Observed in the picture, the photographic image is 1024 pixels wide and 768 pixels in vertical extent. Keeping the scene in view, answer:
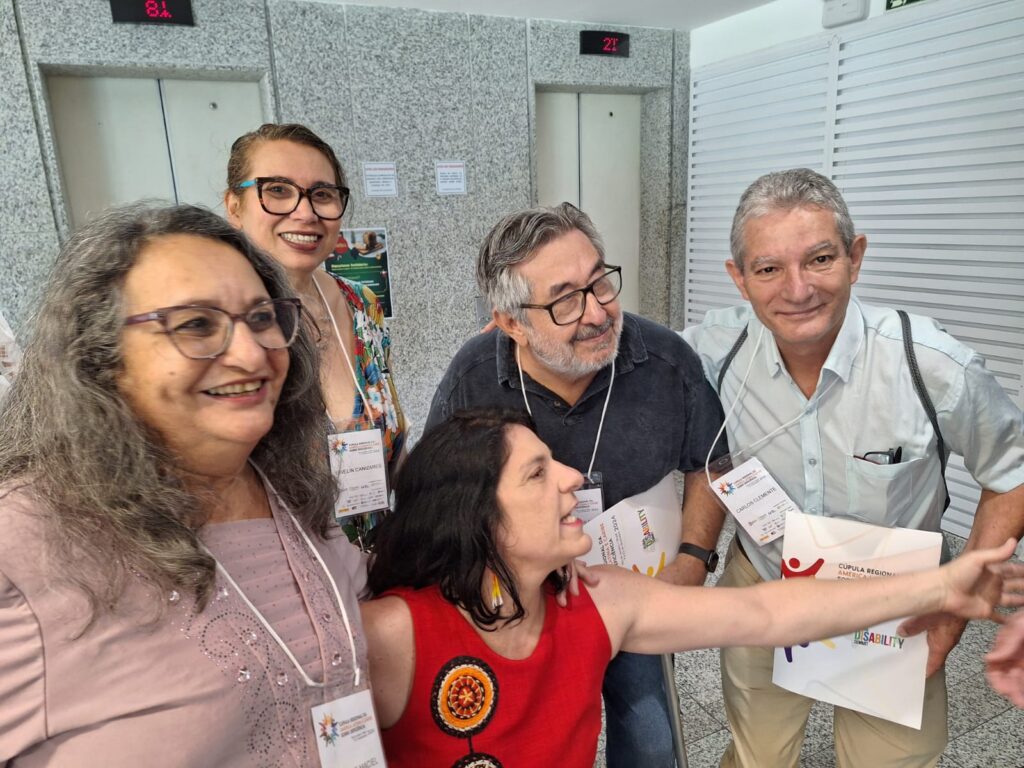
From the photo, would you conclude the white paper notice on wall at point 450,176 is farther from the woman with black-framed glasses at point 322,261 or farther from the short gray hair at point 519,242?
the short gray hair at point 519,242

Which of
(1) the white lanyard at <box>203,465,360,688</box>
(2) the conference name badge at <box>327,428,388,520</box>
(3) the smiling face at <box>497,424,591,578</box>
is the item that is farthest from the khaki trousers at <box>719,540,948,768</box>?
(1) the white lanyard at <box>203,465,360,688</box>

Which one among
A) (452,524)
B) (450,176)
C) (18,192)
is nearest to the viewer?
(452,524)

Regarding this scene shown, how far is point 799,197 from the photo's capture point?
1451 mm

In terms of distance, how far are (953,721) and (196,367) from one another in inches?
109

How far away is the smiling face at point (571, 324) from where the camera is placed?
150cm

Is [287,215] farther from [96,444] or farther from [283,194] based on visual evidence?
[96,444]

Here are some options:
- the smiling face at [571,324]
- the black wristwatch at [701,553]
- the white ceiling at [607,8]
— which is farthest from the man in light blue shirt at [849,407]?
the white ceiling at [607,8]

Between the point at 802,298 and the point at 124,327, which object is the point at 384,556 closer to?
the point at 124,327

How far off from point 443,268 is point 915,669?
3131 millimetres

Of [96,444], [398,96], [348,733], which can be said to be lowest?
[348,733]

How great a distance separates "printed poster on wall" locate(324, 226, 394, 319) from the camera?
369 cm

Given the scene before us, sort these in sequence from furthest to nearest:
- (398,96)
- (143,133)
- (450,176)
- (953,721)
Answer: (450,176) < (398,96) < (143,133) < (953,721)

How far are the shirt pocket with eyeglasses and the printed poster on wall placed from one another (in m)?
2.87

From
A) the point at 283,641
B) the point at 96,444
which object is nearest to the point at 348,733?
the point at 283,641
